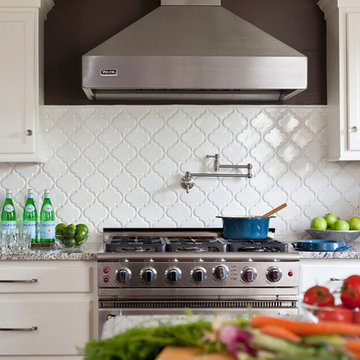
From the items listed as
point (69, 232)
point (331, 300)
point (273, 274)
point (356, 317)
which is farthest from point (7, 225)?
point (356, 317)

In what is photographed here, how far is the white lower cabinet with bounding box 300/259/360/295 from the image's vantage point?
10.1 feet

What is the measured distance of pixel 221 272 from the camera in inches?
116

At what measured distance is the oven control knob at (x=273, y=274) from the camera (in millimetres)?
2963

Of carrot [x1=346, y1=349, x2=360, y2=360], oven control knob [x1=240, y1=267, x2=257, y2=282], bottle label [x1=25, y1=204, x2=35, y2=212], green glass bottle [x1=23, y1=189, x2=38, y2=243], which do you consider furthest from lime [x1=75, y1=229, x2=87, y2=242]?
carrot [x1=346, y1=349, x2=360, y2=360]

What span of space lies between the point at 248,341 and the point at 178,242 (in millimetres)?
2416

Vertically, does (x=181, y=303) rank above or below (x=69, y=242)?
below

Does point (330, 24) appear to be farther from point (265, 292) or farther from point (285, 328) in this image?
point (285, 328)

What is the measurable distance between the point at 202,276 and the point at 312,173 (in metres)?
1.25

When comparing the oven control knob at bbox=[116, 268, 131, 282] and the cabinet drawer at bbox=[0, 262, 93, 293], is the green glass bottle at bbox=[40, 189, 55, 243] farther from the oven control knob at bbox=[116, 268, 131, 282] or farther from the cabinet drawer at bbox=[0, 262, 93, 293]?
the oven control knob at bbox=[116, 268, 131, 282]

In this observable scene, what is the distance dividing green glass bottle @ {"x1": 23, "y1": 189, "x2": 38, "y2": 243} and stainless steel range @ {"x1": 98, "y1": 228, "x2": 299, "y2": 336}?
27.9 inches

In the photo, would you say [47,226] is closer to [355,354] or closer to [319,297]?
[319,297]

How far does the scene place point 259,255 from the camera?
2984mm

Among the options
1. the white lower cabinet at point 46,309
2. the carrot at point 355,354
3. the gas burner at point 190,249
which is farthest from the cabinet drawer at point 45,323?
the carrot at point 355,354

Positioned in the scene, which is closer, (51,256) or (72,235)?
(51,256)
